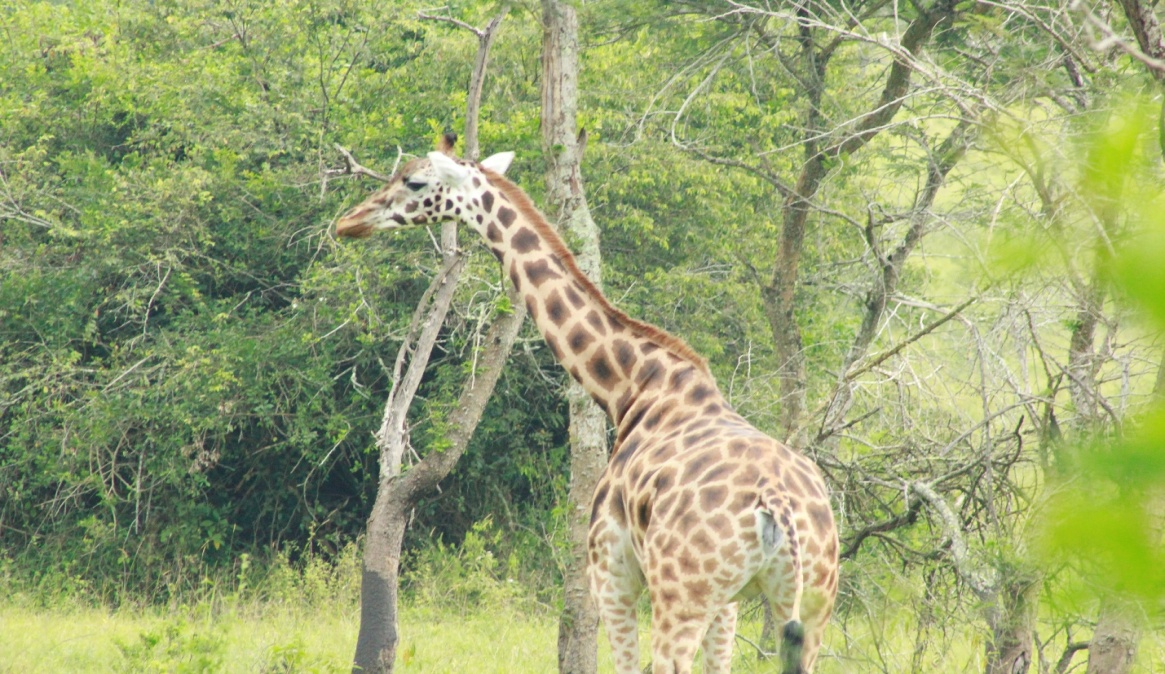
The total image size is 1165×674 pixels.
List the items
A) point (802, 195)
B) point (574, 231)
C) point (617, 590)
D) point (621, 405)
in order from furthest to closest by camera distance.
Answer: point (802, 195) < point (574, 231) < point (621, 405) < point (617, 590)

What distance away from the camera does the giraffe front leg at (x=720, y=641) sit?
15.0ft

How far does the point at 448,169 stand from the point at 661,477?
2006 millimetres

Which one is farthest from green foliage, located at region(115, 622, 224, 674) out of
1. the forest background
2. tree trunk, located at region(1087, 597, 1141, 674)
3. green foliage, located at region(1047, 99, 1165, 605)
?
green foliage, located at region(1047, 99, 1165, 605)

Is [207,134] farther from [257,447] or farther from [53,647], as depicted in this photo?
[53,647]

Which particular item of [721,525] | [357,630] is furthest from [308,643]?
[721,525]

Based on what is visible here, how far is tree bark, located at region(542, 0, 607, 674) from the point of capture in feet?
22.1

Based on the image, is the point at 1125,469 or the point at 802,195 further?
the point at 802,195

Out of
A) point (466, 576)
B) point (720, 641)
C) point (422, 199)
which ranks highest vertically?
point (422, 199)

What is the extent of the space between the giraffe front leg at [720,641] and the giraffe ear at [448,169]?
94.7 inches

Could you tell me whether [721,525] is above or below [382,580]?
above

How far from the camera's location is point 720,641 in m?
4.66

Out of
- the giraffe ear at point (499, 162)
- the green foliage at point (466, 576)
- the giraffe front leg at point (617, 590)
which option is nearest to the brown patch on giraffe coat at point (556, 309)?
the giraffe ear at point (499, 162)

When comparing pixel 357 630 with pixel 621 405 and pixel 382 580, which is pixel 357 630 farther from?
pixel 621 405

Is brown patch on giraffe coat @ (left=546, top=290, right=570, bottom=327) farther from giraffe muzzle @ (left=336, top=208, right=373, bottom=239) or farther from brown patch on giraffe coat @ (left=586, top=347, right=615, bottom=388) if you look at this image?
giraffe muzzle @ (left=336, top=208, right=373, bottom=239)
